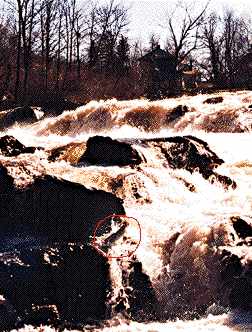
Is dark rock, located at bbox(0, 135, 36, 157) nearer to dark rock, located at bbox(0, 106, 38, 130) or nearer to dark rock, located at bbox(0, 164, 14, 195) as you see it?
dark rock, located at bbox(0, 164, 14, 195)

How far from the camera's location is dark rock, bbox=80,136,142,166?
11.0 m

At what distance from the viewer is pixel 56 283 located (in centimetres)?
730

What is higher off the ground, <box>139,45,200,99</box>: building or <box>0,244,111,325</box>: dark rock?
<box>139,45,200,99</box>: building

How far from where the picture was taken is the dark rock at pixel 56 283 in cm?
704

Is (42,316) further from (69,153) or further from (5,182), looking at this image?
(69,153)

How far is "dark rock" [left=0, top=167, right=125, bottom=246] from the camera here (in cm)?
818

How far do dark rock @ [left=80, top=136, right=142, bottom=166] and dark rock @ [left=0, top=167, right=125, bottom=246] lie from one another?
248 centimetres

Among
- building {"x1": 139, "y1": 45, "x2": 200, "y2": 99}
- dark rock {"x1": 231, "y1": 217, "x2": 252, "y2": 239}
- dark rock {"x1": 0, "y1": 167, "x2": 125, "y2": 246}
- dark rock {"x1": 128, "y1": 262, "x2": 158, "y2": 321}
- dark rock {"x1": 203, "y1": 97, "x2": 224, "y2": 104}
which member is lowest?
dark rock {"x1": 128, "y1": 262, "x2": 158, "y2": 321}

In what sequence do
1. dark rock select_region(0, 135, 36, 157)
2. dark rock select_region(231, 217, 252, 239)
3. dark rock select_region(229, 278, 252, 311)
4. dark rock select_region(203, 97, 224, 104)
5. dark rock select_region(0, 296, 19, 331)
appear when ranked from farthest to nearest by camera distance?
dark rock select_region(203, 97, 224, 104)
dark rock select_region(0, 135, 36, 157)
dark rock select_region(231, 217, 252, 239)
dark rock select_region(229, 278, 252, 311)
dark rock select_region(0, 296, 19, 331)

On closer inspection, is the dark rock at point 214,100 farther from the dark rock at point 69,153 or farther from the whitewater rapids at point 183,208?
the dark rock at point 69,153

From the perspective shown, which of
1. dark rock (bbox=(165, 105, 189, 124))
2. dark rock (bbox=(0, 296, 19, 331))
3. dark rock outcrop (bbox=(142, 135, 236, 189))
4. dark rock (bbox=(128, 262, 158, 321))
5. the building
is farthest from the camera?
the building

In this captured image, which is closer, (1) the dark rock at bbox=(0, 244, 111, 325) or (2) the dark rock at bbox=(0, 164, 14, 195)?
(1) the dark rock at bbox=(0, 244, 111, 325)

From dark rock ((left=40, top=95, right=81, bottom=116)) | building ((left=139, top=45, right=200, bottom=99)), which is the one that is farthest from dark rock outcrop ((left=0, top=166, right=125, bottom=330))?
building ((left=139, top=45, right=200, bottom=99))

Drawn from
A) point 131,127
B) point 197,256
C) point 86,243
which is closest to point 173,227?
point 197,256
